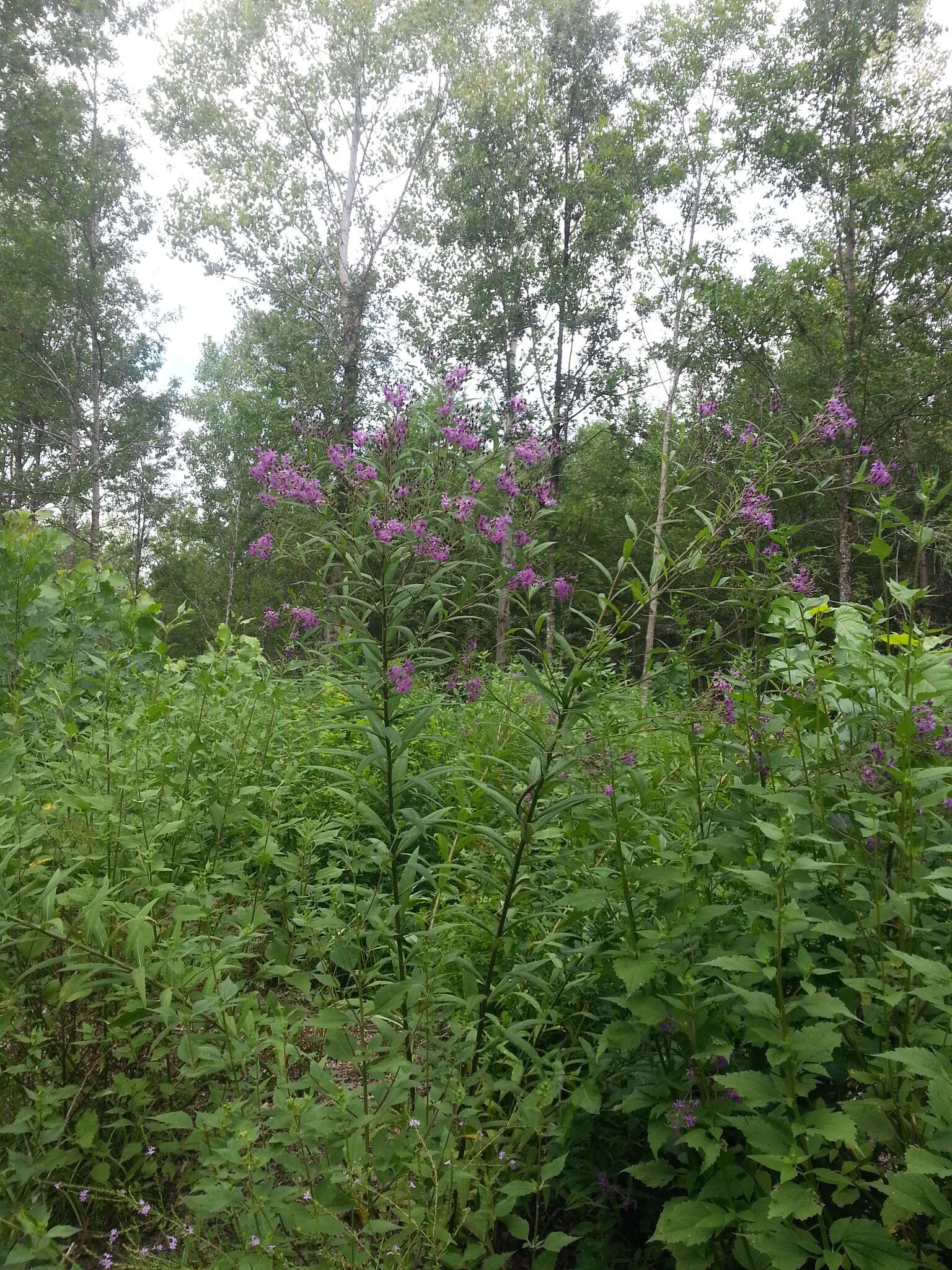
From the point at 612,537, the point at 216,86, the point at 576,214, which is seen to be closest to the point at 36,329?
the point at 216,86

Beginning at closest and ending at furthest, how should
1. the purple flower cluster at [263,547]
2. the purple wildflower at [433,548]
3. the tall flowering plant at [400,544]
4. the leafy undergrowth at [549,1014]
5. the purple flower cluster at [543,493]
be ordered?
the leafy undergrowth at [549,1014], the tall flowering plant at [400,544], the purple wildflower at [433,548], the purple flower cluster at [543,493], the purple flower cluster at [263,547]

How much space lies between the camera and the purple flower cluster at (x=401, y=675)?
2.06m

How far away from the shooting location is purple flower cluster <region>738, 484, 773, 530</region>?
212 centimetres

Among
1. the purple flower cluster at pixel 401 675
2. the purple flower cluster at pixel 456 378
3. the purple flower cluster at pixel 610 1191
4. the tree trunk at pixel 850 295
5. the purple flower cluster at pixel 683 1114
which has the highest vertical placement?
the tree trunk at pixel 850 295

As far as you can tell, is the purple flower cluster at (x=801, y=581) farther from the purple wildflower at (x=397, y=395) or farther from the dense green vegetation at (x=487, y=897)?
the purple wildflower at (x=397, y=395)

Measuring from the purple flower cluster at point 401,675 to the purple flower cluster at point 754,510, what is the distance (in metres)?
1.00

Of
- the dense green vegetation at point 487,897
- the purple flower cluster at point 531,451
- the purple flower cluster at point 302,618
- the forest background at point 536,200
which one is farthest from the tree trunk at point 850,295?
the purple flower cluster at point 302,618

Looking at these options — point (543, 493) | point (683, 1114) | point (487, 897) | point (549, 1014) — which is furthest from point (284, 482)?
point (683, 1114)

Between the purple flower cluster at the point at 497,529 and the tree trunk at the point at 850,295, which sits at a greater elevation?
the tree trunk at the point at 850,295

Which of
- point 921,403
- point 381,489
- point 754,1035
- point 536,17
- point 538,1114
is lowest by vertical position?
point 538,1114

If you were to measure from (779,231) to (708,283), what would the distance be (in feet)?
10.3

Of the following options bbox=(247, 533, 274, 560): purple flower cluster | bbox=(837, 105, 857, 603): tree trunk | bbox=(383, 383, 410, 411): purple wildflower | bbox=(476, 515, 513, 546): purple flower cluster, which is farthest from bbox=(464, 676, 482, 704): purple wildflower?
bbox=(837, 105, 857, 603): tree trunk

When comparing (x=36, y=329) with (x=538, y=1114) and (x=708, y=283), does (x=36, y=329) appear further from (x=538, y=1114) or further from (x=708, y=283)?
(x=538, y=1114)

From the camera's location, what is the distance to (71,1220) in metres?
1.94
